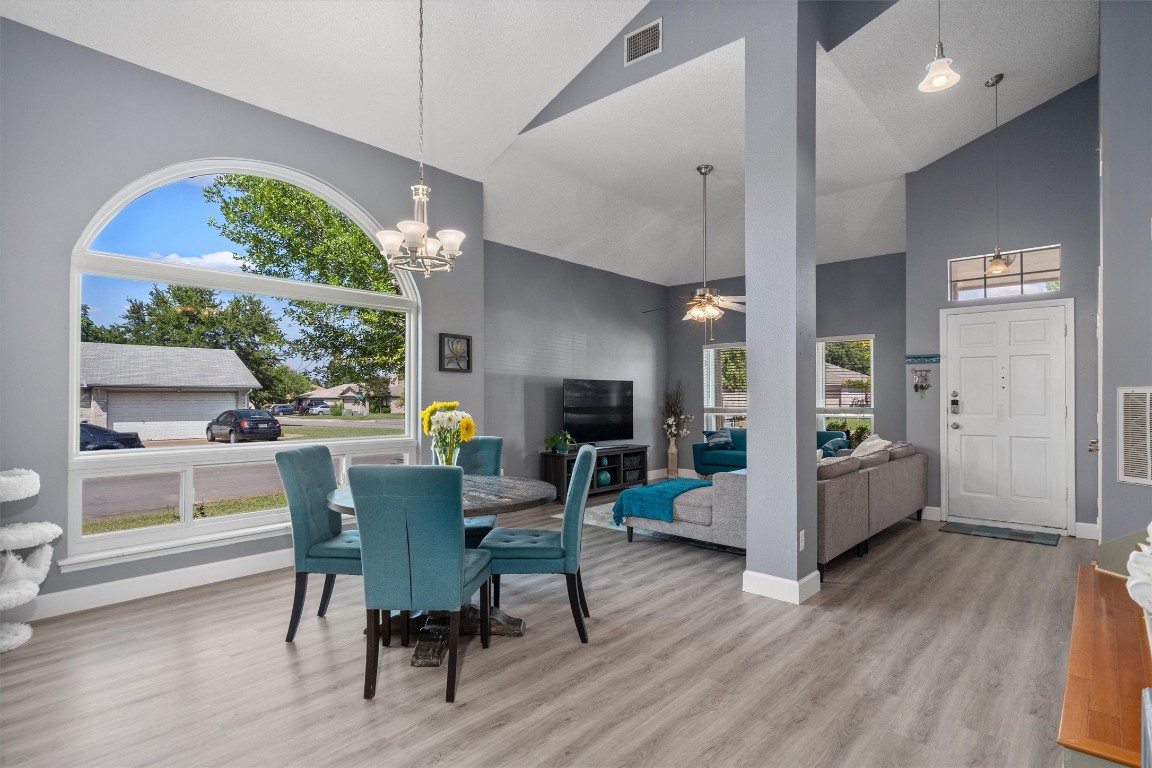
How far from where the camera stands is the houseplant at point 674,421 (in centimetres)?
884

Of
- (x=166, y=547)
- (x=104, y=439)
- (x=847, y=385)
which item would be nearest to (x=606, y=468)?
(x=847, y=385)

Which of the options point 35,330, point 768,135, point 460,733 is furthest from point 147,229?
point 768,135

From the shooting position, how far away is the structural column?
11.6 ft

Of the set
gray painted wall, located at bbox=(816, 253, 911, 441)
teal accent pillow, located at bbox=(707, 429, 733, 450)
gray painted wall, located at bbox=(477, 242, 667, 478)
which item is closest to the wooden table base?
gray painted wall, located at bbox=(477, 242, 667, 478)

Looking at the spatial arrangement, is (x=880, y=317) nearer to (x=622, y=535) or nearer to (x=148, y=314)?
(x=622, y=535)

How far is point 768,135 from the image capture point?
367cm

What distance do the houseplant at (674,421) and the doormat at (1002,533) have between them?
152 inches

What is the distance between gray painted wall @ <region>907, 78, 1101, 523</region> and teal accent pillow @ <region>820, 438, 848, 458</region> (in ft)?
2.53

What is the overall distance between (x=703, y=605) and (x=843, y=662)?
882 millimetres

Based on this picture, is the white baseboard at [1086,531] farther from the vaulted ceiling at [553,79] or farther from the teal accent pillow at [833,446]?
the vaulted ceiling at [553,79]

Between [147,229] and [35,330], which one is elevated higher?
[147,229]

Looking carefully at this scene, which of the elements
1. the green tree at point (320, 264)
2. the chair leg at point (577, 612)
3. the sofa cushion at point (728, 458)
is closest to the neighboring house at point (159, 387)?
the green tree at point (320, 264)

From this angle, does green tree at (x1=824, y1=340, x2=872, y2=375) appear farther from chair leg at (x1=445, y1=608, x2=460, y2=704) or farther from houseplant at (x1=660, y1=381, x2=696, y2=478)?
chair leg at (x1=445, y1=608, x2=460, y2=704)

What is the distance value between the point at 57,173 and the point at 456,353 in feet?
9.48
